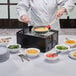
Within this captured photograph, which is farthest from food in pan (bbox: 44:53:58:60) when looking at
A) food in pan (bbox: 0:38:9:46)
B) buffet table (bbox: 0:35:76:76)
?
food in pan (bbox: 0:38:9:46)

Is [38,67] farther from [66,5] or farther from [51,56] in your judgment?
[66,5]

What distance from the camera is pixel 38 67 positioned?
1.51 meters

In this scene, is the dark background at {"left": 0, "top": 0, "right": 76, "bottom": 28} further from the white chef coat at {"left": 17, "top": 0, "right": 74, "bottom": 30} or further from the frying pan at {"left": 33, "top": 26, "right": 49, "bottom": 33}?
the frying pan at {"left": 33, "top": 26, "right": 49, "bottom": 33}

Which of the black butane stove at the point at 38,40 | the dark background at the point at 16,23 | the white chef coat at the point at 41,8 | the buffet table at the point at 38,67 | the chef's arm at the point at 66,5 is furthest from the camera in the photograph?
the dark background at the point at 16,23

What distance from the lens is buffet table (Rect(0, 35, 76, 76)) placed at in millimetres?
1418

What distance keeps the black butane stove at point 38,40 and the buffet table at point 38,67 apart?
11cm

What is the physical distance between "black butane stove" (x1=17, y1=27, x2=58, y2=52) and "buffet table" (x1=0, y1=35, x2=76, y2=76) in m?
0.11

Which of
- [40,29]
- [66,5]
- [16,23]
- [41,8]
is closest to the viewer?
[40,29]

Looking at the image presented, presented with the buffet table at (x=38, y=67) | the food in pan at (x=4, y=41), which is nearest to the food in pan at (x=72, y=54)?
the buffet table at (x=38, y=67)

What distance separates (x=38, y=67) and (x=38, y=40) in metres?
0.30

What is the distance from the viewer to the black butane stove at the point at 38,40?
1720 mm

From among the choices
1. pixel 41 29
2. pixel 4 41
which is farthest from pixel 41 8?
pixel 4 41

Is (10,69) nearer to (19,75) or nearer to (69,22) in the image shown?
(19,75)

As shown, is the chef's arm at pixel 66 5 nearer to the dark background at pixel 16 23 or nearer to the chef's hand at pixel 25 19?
the chef's hand at pixel 25 19
